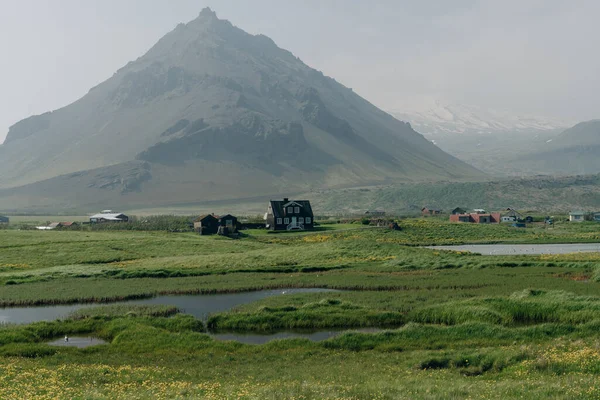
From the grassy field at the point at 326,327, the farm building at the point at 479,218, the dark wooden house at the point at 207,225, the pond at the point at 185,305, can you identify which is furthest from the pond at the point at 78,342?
the farm building at the point at 479,218

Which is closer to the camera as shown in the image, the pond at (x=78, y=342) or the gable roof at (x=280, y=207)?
the pond at (x=78, y=342)

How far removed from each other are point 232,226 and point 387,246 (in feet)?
151

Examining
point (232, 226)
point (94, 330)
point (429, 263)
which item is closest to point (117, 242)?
point (232, 226)

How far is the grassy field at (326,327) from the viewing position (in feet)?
73.7

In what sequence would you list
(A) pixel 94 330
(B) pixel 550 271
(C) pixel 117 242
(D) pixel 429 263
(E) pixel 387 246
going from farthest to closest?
(C) pixel 117 242 → (E) pixel 387 246 → (D) pixel 429 263 → (B) pixel 550 271 → (A) pixel 94 330

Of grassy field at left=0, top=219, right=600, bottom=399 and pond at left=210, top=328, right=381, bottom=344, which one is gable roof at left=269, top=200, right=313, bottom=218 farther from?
pond at left=210, top=328, right=381, bottom=344

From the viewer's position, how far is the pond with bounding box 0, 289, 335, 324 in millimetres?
42531

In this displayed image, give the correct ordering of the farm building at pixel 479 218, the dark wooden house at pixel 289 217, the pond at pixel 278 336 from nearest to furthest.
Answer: the pond at pixel 278 336 < the dark wooden house at pixel 289 217 < the farm building at pixel 479 218

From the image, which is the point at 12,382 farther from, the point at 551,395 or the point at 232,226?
the point at 232,226

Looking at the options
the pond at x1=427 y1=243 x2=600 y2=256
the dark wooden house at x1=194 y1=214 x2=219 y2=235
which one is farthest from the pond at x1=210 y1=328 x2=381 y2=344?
the dark wooden house at x1=194 y1=214 x2=219 y2=235

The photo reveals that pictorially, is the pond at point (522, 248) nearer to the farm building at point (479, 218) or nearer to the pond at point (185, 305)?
the pond at point (185, 305)

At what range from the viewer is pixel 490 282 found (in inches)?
2047

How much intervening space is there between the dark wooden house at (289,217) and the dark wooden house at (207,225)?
46.4 ft

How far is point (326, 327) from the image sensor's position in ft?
123
